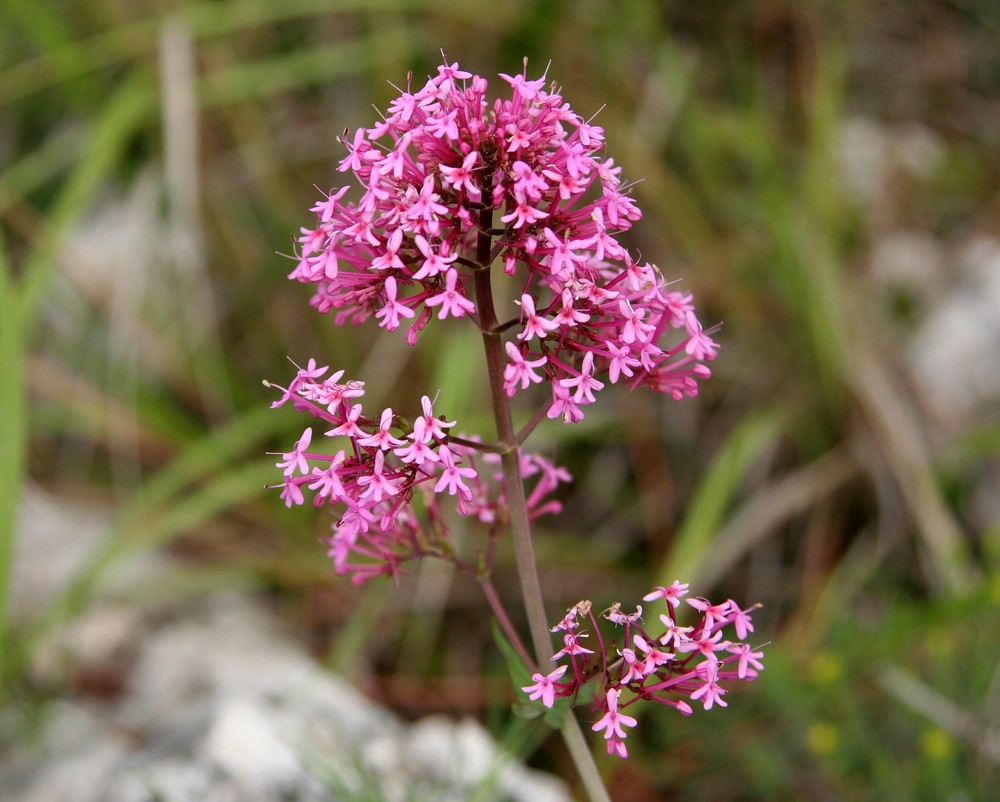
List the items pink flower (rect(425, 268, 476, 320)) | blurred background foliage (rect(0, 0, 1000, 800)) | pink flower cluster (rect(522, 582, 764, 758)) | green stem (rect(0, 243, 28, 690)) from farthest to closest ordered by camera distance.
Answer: blurred background foliage (rect(0, 0, 1000, 800)) < green stem (rect(0, 243, 28, 690)) < pink flower cluster (rect(522, 582, 764, 758)) < pink flower (rect(425, 268, 476, 320))

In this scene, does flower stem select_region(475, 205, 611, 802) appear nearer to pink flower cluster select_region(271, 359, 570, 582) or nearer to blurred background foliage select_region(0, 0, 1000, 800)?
pink flower cluster select_region(271, 359, 570, 582)

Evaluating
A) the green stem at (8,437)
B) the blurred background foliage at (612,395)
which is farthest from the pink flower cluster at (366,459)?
the blurred background foliage at (612,395)

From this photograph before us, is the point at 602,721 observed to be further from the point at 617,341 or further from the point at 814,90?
the point at 814,90

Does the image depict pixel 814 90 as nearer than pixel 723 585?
No

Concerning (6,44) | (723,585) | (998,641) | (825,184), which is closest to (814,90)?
(825,184)

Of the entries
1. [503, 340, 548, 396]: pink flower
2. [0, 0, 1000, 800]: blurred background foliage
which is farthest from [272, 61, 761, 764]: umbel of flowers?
[0, 0, 1000, 800]: blurred background foliage

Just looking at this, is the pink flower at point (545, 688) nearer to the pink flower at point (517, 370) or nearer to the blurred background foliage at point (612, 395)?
the pink flower at point (517, 370)

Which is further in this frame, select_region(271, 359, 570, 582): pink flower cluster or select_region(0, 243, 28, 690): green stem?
select_region(0, 243, 28, 690): green stem
